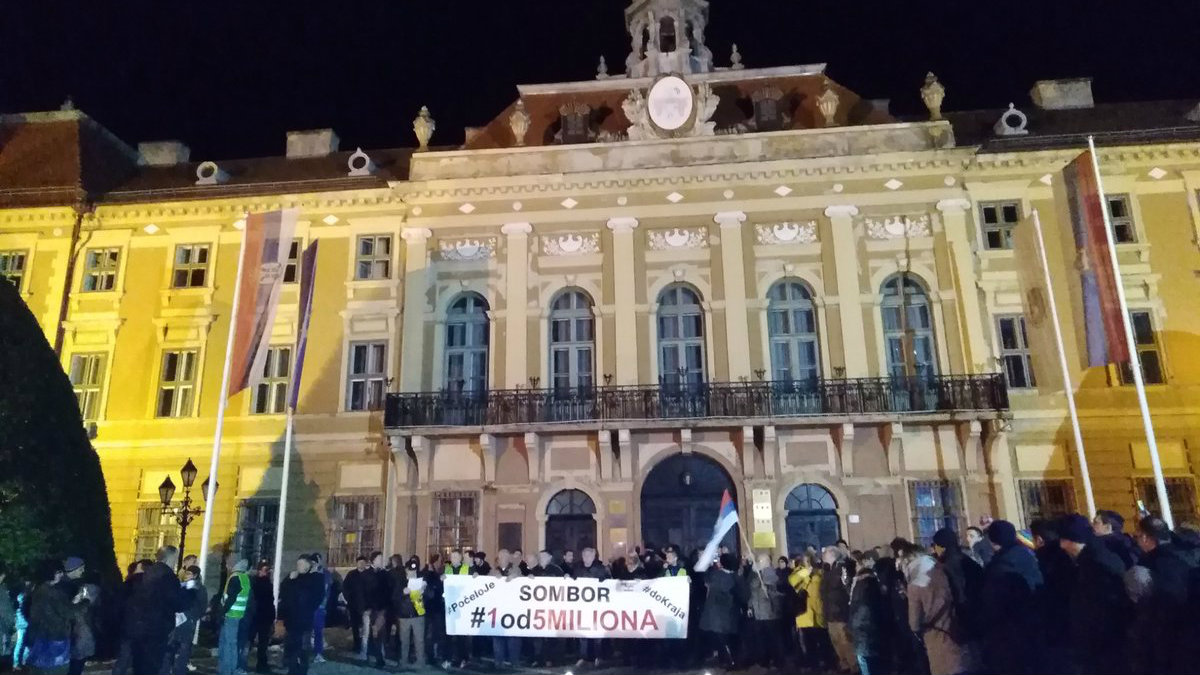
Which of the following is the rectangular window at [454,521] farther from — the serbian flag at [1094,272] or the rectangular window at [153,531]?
the serbian flag at [1094,272]

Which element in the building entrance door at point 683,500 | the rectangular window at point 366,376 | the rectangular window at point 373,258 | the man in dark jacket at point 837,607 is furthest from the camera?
the rectangular window at point 373,258

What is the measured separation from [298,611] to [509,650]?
3.33m

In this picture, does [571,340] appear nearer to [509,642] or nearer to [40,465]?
[509,642]

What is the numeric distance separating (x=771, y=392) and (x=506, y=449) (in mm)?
6764

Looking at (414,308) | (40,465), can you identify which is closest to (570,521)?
(414,308)

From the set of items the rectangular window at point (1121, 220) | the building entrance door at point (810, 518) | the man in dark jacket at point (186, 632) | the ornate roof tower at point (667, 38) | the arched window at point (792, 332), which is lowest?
the man in dark jacket at point (186, 632)

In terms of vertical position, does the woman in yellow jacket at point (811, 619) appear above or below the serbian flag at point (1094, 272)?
below

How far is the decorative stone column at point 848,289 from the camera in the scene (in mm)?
20578

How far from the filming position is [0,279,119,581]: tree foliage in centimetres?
1218

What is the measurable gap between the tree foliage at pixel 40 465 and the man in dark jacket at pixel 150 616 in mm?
3575

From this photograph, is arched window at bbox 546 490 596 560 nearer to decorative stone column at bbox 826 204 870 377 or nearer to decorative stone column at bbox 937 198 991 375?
decorative stone column at bbox 826 204 870 377

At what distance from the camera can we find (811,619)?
11938 millimetres

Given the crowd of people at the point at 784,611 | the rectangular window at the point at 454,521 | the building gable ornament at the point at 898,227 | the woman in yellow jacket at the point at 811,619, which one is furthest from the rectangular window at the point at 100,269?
the building gable ornament at the point at 898,227

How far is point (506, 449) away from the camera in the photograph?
20.6m
